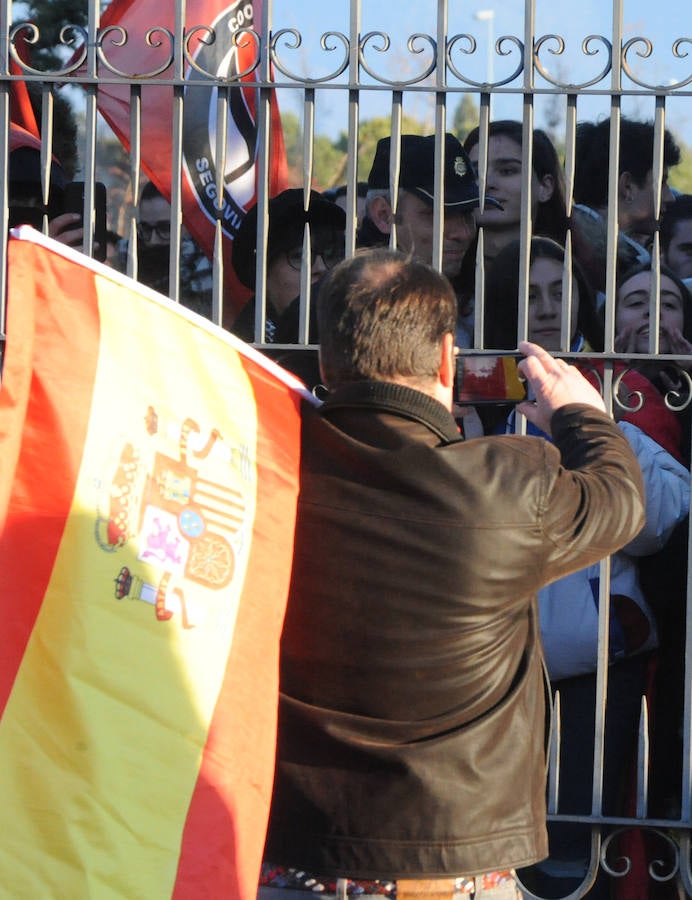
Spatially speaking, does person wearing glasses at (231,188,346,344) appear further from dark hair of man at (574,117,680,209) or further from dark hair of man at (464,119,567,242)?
dark hair of man at (574,117,680,209)

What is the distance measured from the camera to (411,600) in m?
2.06

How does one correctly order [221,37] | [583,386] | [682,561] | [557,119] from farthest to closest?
[557,119] < [221,37] < [682,561] < [583,386]

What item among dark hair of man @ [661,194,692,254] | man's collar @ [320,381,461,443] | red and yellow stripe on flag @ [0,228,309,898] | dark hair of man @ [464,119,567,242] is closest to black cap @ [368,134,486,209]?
dark hair of man @ [464,119,567,242]

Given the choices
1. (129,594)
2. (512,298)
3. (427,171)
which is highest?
(427,171)

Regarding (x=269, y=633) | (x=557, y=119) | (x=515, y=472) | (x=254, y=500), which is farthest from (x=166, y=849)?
(x=557, y=119)

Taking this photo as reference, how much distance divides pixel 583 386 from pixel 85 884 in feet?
4.20

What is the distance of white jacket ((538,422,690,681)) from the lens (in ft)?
12.6

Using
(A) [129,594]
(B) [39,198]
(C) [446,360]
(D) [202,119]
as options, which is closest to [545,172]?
(D) [202,119]

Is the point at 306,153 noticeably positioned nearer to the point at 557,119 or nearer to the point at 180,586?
the point at 180,586

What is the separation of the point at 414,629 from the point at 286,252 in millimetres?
2442

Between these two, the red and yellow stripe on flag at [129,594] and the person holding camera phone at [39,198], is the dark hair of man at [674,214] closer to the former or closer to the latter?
the person holding camera phone at [39,198]

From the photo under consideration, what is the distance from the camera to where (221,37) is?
13.9ft

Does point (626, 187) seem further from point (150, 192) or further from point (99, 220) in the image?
point (99, 220)

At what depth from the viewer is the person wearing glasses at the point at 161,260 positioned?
190 inches
